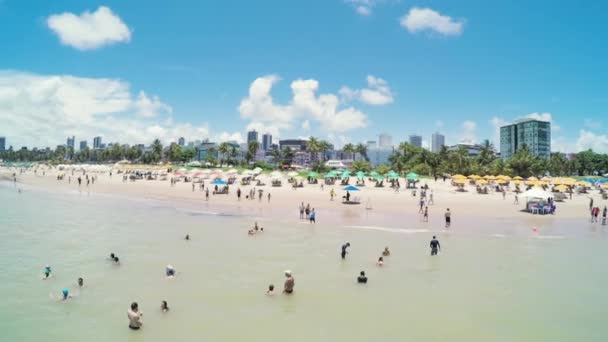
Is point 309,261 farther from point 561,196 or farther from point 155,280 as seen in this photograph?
point 561,196

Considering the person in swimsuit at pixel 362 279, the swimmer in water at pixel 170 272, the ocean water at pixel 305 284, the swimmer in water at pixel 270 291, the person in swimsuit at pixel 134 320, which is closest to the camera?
the person in swimsuit at pixel 134 320

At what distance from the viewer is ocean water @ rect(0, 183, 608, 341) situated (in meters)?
11.5

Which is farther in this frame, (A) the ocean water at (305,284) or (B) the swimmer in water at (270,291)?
(B) the swimmer in water at (270,291)

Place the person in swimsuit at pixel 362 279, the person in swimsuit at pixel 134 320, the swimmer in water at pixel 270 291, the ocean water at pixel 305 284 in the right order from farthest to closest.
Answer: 1. the person in swimsuit at pixel 362 279
2. the swimmer in water at pixel 270 291
3. the ocean water at pixel 305 284
4. the person in swimsuit at pixel 134 320

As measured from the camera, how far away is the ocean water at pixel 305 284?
11.5 metres

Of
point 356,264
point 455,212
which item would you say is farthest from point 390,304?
point 455,212

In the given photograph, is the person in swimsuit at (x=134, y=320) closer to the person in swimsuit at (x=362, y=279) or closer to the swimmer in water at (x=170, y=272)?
the swimmer in water at (x=170, y=272)

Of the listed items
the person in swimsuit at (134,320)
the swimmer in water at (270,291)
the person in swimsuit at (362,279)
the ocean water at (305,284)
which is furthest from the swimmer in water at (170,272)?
the person in swimsuit at (362,279)

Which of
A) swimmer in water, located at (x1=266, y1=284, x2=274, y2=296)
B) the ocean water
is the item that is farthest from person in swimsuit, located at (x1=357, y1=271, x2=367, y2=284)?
swimmer in water, located at (x1=266, y1=284, x2=274, y2=296)

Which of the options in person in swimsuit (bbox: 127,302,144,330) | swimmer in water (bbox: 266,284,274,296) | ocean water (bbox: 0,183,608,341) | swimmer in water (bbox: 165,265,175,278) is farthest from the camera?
swimmer in water (bbox: 165,265,175,278)

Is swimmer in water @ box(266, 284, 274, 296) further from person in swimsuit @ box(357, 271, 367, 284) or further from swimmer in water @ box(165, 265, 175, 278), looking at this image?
swimmer in water @ box(165, 265, 175, 278)

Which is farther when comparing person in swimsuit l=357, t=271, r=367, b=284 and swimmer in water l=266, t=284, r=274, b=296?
person in swimsuit l=357, t=271, r=367, b=284

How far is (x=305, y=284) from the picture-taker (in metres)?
15.2

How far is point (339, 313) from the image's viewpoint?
12.6 meters
